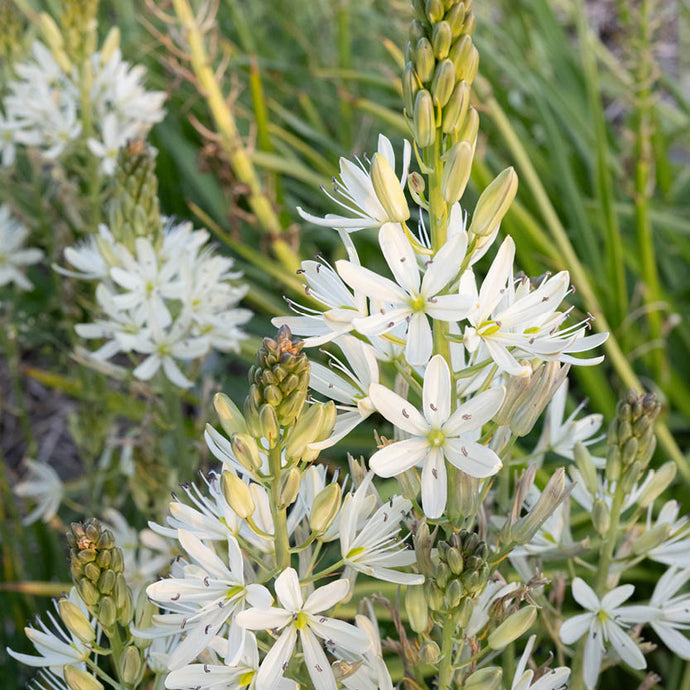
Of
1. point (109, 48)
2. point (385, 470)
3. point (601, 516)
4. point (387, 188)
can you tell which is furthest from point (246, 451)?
point (109, 48)

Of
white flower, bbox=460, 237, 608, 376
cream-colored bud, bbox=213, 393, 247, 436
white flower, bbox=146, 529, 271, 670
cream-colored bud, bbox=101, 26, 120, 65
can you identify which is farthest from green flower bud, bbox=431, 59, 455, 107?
cream-colored bud, bbox=101, 26, 120, 65

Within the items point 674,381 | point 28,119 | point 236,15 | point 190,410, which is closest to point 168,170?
point 236,15

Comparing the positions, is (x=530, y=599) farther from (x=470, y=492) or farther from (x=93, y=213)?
(x=93, y=213)

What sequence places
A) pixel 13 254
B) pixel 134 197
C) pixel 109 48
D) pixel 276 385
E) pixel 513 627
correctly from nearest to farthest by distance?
pixel 276 385 → pixel 513 627 → pixel 134 197 → pixel 109 48 → pixel 13 254

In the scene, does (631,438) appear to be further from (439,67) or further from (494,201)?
(439,67)

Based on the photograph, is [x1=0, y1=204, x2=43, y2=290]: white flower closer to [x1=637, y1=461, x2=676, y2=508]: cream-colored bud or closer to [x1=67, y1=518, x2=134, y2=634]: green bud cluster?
[x1=67, y1=518, x2=134, y2=634]: green bud cluster

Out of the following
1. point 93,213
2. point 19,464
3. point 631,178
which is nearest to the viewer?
point 93,213
